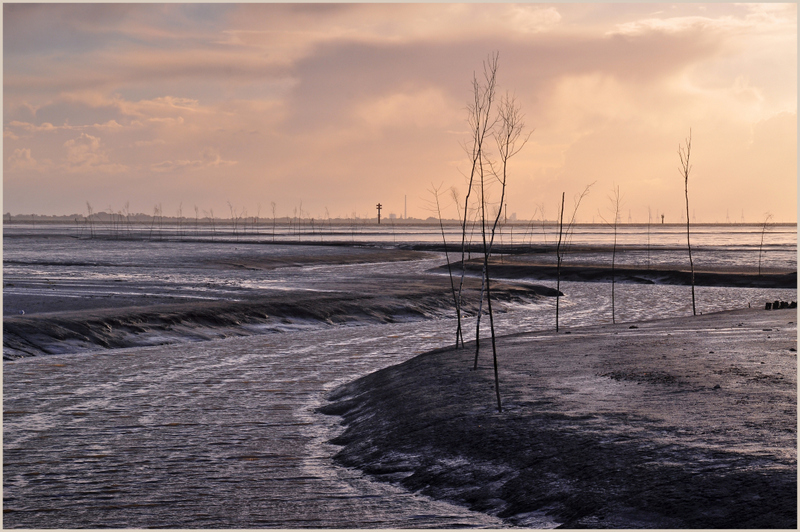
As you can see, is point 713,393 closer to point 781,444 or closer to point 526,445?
point 781,444

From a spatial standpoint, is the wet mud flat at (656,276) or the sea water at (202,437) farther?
the wet mud flat at (656,276)

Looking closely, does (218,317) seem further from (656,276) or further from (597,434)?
(656,276)

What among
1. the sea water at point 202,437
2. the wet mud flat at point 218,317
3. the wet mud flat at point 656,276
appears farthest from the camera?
the wet mud flat at point 656,276

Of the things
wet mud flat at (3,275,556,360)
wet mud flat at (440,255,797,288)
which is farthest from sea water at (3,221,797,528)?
wet mud flat at (440,255,797,288)

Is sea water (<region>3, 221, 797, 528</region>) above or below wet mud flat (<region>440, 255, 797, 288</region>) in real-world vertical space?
below

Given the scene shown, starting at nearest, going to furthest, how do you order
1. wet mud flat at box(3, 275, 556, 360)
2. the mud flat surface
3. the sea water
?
the mud flat surface < the sea water < wet mud flat at box(3, 275, 556, 360)

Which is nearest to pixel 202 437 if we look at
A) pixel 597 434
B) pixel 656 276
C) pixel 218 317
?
pixel 597 434

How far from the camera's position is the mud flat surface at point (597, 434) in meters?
6.59

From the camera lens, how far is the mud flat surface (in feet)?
21.6

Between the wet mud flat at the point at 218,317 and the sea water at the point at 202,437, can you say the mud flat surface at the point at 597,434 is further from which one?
the wet mud flat at the point at 218,317

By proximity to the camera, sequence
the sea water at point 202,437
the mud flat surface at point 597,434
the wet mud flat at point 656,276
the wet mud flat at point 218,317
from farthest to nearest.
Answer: the wet mud flat at point 656,276, the wet mud flat at point 218,317, the sea water at point 202,437, the mud flat surface at point 597,434

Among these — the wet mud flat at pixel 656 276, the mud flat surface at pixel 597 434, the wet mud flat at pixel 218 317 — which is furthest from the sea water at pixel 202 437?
the wet mud flat at pixel 656 276

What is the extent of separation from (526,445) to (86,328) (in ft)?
50.8

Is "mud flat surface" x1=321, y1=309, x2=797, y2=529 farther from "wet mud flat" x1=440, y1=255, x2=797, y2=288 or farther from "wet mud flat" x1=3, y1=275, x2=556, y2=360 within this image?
"wet mud flat" x1=440, y1=255, x2=797, y2=288
